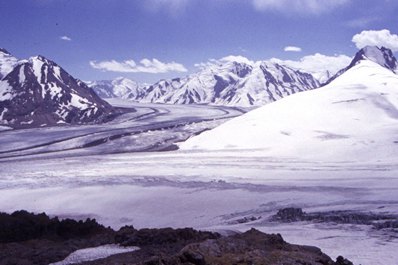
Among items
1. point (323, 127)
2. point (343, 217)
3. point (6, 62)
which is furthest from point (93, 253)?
point (6, 62)

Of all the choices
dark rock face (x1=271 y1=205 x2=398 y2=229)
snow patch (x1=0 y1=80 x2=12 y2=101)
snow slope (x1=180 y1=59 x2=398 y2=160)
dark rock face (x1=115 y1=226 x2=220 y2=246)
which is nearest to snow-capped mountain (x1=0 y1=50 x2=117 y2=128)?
snow patch (x1=0 y1=80 x2=12 y2=101)

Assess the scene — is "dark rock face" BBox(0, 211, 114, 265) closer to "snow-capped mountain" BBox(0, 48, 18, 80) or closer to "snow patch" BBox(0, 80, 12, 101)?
"snow patch" BBox(0, 80, 12, 101)

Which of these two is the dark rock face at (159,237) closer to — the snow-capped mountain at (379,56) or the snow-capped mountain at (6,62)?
the snow-capped mountain at (6,62)

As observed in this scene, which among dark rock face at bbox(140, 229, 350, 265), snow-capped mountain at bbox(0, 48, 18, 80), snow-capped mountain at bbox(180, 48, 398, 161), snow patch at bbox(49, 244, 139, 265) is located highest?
snow-capped mountain at bbox(0, 48, 18, 80)

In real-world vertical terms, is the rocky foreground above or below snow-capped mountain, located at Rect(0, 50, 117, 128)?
below

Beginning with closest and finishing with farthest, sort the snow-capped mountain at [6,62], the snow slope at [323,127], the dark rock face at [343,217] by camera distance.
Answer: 1. the dark rock face at [343,217]
2. the snow slope at [323,127]
3. the snow-capped mountain at [6,62]

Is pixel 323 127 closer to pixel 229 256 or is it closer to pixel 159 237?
pixel 159 237

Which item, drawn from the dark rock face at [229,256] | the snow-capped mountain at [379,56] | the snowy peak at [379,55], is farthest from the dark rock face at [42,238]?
the snowy peak at [379,55]
